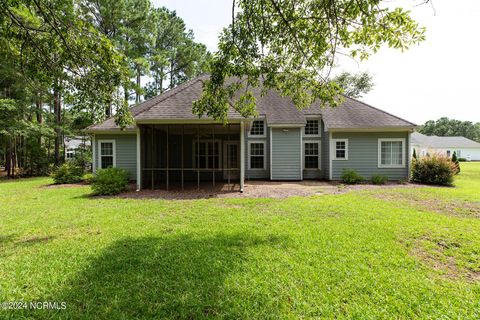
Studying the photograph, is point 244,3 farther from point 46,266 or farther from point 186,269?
point 46,266

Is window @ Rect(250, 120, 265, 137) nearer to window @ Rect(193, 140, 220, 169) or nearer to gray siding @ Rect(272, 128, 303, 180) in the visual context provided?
gray siding @ Rect(272, 128, 303, 180)

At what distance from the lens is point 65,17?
4648 millimetres

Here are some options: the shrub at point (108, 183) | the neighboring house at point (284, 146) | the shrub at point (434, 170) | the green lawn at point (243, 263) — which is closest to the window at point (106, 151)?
the neighboring house at point (284, 146)

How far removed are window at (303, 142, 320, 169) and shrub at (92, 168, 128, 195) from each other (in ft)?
34.3

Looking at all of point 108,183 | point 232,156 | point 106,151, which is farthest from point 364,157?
point 106,151

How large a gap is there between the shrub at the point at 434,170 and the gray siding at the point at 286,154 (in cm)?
638

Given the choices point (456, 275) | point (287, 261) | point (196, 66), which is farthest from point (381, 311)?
point (196, 66)

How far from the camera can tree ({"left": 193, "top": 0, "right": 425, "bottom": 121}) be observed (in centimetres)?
416

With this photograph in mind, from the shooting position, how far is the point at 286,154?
13.7m

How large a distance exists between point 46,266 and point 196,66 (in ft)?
90.9

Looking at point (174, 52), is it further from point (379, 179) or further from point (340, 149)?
point (379, 179)

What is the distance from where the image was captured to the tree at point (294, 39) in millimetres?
4164

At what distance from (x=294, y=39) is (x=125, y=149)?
1195 cm

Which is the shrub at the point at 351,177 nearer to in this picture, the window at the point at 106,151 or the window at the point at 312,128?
the window at the point at 312,128
